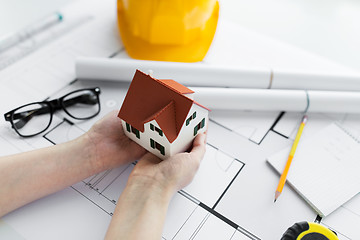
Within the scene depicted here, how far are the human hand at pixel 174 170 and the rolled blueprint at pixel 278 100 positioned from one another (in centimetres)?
17

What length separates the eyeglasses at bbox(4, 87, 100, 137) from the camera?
742 millimetres

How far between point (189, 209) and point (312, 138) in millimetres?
321

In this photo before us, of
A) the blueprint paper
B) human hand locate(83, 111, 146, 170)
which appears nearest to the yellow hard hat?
the blueprint paper

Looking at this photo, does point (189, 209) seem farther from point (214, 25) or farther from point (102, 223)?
point (214, 25)

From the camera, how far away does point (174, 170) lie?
1.93 feet

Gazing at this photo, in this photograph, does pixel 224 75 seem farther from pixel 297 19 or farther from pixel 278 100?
pixel 297 19

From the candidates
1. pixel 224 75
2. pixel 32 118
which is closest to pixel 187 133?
pixel 224 75

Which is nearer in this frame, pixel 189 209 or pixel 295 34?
pixel 189 209

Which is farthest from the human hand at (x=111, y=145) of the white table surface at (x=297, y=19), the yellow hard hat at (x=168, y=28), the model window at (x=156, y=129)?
the white table surface at (x=297, y=19)

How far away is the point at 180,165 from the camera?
1.94ft

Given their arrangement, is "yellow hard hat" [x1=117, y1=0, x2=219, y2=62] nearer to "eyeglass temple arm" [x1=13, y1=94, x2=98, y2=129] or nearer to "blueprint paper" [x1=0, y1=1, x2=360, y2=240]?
"blueprint paper" [x1=0, y1=1, x2=360, y2=240]

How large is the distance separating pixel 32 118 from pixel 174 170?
1.24ft

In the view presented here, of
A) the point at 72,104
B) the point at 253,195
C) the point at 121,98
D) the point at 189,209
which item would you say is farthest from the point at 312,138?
the point at 72,104

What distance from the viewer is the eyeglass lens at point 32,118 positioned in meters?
0.74
